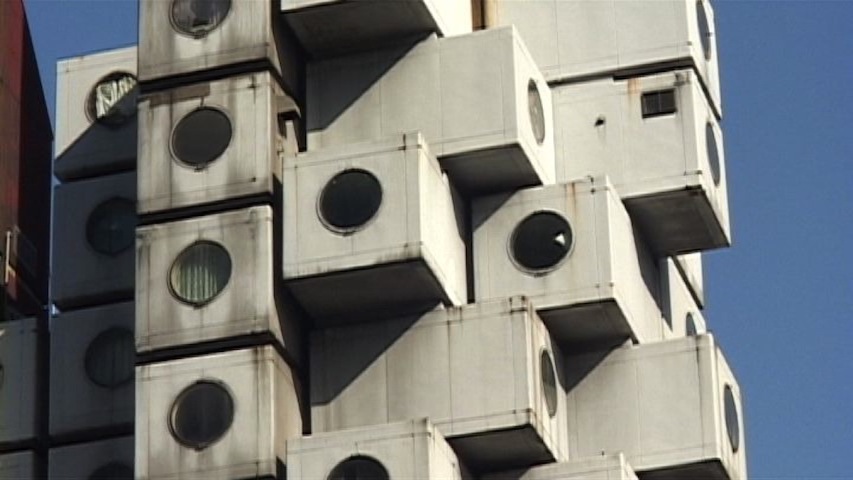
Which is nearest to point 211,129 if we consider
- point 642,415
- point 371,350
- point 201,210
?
point 201,210

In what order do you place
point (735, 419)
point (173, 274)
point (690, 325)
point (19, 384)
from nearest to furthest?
point (173, 274) → point (735, 419) → point (19, 384) → point (690, 325)

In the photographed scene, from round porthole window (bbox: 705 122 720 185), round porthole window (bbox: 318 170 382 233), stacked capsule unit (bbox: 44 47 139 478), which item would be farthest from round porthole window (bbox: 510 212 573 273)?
stacked capsule unit (bbox: 44 47 139 478)

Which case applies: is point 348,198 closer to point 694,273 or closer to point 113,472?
point 113,472

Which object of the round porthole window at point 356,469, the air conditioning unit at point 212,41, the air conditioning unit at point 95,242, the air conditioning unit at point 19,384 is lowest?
the round porthole window at point 356,469

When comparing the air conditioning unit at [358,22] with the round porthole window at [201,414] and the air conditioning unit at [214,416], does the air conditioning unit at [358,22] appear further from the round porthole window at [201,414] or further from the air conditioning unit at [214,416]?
the round porthole window at [201,414]

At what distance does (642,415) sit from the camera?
67500 millimetres

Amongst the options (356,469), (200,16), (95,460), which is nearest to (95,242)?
(95,460)

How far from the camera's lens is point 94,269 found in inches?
2808

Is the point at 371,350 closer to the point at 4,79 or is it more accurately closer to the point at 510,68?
the point at 510,68

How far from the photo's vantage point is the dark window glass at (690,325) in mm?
74938

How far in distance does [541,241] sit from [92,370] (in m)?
11.3

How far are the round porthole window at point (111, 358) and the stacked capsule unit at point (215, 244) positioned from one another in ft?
14.2

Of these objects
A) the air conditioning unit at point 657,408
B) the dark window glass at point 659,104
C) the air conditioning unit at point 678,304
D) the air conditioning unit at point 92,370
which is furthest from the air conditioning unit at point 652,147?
the air conditioning unit at point 92,370

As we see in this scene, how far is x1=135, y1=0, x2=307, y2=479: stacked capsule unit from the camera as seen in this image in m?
64.1
